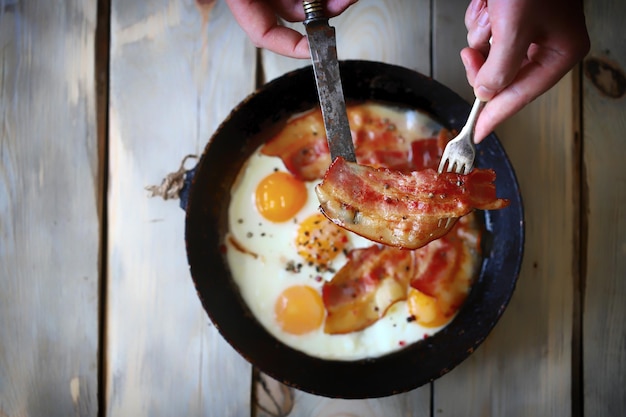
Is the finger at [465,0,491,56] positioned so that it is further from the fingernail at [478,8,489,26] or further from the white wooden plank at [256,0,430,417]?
the white wooden plank at [256,0,430,417]

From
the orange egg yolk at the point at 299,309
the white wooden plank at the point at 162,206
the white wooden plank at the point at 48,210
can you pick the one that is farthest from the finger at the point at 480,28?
the white wooden plank at the point at 48,210

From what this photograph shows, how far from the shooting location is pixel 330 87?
4.87 ft

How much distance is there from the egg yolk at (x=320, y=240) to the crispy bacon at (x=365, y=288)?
7 cm

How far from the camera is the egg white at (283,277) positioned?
1.82m

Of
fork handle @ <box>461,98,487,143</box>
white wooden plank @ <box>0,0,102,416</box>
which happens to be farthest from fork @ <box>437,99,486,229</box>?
white wooden plank @ <box>0,0,102,416</box>

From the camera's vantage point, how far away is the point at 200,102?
1961 millimetres

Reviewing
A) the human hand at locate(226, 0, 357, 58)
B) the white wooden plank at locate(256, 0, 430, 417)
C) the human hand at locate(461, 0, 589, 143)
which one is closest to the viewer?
the human hand at locate(461, 0, 589, 143)

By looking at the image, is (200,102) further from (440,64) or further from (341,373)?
(341,373)

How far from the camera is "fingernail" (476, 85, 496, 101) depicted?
1344mm

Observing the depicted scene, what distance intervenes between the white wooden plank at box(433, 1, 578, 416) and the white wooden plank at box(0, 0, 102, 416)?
4.55ft

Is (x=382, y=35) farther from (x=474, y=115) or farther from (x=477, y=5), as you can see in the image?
(x=474, y=115)

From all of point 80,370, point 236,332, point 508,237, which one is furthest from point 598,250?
point 80,370

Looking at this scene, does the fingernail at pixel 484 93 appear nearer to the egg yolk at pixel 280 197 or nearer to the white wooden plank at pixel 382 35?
the white wooden plank at pixel 382 35

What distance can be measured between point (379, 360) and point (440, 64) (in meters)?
1.14
